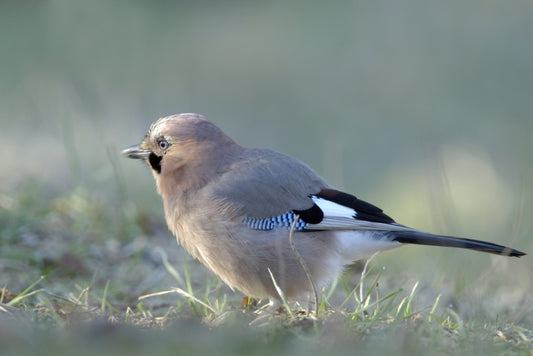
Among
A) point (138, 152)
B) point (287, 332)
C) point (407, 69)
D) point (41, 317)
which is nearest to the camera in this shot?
point (287, 332)

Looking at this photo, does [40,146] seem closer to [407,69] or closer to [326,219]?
[326,219]

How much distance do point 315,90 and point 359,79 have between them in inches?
33.4

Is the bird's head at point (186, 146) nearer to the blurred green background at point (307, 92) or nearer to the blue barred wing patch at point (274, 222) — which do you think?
the blue barred wing patch at point (274, 222)

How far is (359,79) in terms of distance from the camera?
14.1 metres

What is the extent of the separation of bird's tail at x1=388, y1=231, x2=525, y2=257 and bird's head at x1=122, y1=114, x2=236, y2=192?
1.19 m

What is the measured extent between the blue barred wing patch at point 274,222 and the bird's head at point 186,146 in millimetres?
463

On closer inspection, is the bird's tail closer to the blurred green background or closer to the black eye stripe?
the blurred green background

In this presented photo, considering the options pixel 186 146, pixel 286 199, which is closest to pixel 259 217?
pixel 286 199

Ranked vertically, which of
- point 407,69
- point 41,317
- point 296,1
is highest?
point 296,1

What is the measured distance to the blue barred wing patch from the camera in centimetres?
462

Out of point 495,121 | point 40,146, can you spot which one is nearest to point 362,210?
point 40,146

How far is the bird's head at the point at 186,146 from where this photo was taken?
4.88 meters

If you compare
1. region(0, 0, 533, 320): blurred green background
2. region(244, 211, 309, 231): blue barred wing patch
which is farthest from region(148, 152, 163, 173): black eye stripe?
region(0, 0, 533, 320): blurred green background

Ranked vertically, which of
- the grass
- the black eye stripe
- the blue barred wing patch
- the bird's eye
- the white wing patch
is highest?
the bird's eye
